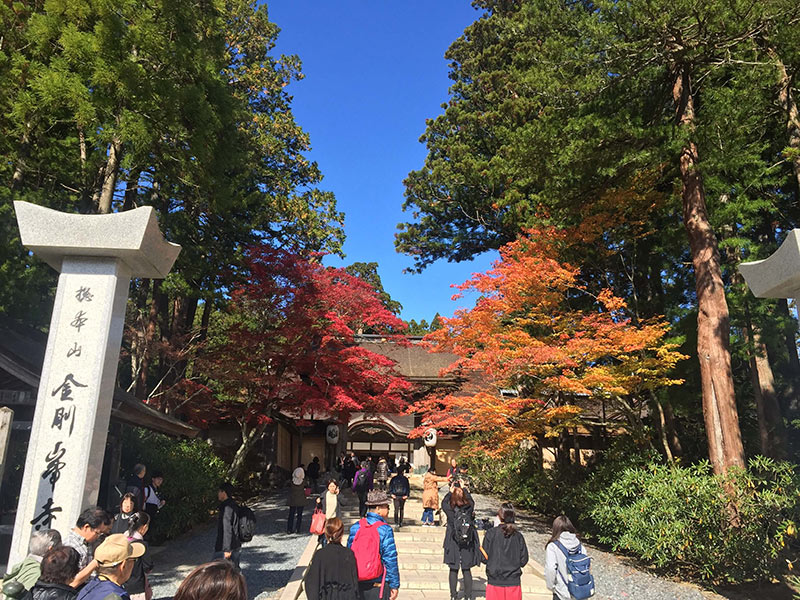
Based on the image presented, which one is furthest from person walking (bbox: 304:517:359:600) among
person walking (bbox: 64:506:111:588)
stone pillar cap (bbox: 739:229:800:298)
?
stone pillar cap (bbox: 739:229:800:298)

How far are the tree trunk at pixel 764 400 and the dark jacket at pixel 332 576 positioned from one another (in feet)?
37.0

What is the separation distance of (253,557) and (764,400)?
12.3m

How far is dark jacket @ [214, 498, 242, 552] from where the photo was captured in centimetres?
559

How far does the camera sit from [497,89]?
17.5 m

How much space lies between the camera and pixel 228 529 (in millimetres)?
5621

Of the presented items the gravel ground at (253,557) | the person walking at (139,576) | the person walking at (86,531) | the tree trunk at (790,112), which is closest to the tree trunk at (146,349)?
the gravel ground at (253,557)

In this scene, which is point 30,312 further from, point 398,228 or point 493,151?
point 493,151

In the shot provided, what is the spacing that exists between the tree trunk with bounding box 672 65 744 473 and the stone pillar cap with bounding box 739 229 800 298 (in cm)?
353

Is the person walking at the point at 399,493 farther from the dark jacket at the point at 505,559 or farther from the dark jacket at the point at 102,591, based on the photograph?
the dark jacket at the point at 102,591

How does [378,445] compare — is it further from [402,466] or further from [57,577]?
[57,577]

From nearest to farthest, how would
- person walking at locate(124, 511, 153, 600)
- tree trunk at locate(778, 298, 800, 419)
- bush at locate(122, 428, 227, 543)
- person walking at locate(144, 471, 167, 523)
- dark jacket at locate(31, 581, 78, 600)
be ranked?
dark jacket at locate(31, 581, 78, 600) → person walking at locate(124, 511, 153, 600) → person walking at locate(144, 471, 167, 523) → bush at locate(122, 428, 227, 543) → tree trunk at locate(778, 298, 800, 419)

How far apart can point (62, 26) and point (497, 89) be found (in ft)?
42.5

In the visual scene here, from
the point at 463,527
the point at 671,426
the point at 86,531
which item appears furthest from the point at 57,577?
the point at 671,426

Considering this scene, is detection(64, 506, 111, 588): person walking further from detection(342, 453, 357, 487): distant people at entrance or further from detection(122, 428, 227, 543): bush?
detection(342, 453, 357, 487): distant people at entrance
